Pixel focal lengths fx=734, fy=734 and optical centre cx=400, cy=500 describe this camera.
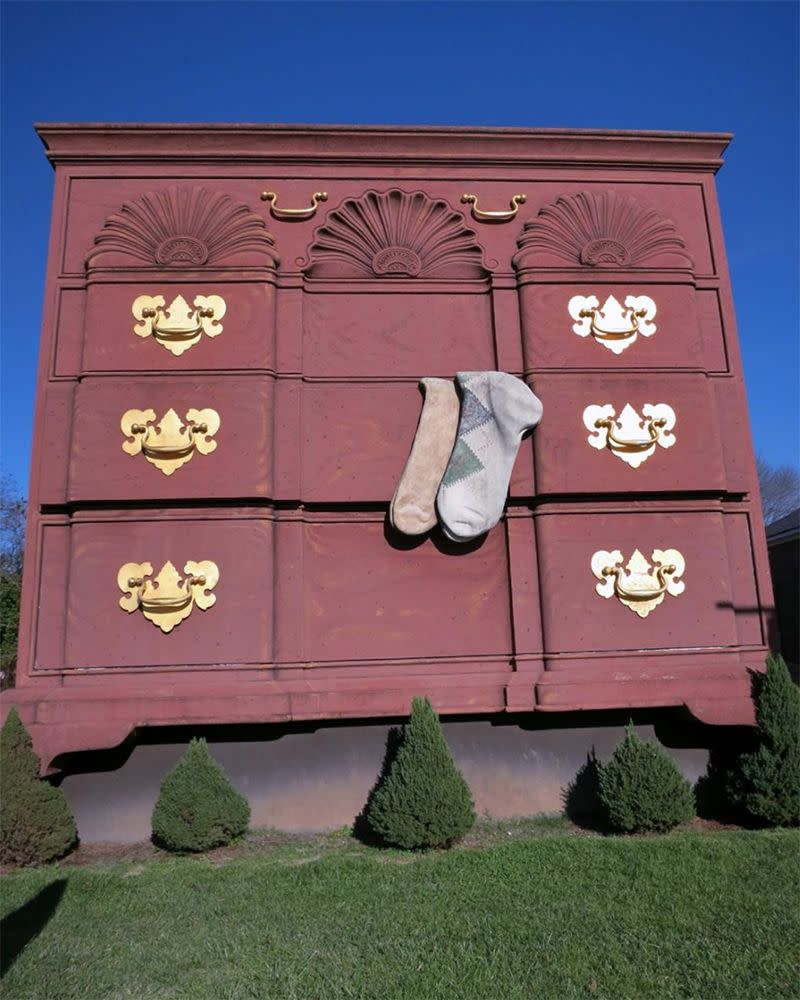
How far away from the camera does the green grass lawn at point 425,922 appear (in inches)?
125

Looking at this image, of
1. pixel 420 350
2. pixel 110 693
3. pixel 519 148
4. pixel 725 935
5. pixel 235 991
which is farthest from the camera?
Result: pixel 519 148

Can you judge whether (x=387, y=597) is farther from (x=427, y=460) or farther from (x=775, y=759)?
(x=775, y=759)

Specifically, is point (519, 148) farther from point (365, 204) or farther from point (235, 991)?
point (235, 991)

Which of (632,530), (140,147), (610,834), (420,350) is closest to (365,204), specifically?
(420,350)

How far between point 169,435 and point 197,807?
Result: 2529mm

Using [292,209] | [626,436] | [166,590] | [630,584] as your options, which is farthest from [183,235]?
[630,584]

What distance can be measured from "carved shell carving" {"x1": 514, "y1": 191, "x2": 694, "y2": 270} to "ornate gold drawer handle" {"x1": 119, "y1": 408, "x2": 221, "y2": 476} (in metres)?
2.77

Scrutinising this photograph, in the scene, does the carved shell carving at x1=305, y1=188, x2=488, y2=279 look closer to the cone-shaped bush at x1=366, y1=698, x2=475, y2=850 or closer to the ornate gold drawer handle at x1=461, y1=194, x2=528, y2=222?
the ornate gold drawer handle at x1=461, y1=194, x2=528, y2=222

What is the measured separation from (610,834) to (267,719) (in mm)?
2470

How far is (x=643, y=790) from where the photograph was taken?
493cm

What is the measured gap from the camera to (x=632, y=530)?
5.41 m

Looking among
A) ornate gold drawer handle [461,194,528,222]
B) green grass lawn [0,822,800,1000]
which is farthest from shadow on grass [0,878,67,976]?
ornate gold drawer handle [461,194,528,222]

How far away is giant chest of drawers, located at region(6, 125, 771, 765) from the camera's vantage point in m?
5.05

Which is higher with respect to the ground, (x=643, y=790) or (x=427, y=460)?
(x=427, y=460)
